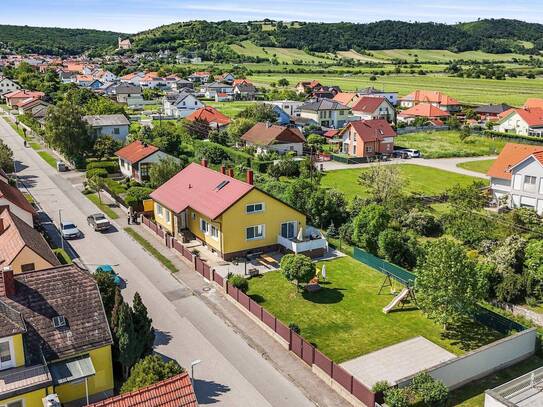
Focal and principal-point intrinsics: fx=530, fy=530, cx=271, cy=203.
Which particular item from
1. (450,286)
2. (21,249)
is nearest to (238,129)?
(21,249)

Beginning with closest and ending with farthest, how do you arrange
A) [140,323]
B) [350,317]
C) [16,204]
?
A: [140,323]
[350,317]
[16,204]

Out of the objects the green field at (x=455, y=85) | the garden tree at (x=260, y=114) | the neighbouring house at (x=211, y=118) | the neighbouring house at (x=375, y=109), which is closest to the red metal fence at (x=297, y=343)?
the neighbouring house at (x=211, y=118)

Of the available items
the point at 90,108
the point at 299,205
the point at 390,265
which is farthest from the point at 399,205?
the point at 90,108

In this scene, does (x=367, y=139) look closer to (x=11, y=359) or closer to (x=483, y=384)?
(x=483, y=384)

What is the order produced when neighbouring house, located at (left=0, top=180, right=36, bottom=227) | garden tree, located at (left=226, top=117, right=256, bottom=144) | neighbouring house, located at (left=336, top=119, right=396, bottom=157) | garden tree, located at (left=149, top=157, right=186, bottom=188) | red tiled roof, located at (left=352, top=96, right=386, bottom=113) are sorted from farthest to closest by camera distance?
red tiled roof, located at (left=352, top=96, right=386, bottom=113), garden tree, located at (left=226, top=117, right=256, bottom=144), neighbouring house, located at (left=336, top=119, right=396, bottom=157), garden tree, located at (left=149, top=157, right=186, bottom=188), neighbouring house, located at (left=0, top=180, right=36, bottom=227)

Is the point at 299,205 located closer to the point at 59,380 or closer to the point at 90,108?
the point at 59,380

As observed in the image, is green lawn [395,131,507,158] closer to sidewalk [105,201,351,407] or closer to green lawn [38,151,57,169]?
green lawn [38,151,57,169]

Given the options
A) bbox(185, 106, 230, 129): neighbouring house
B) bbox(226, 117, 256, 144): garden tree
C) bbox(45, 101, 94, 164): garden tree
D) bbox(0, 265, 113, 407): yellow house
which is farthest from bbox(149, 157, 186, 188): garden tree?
bbox(185, 106, 230, 129): neighbouring house
